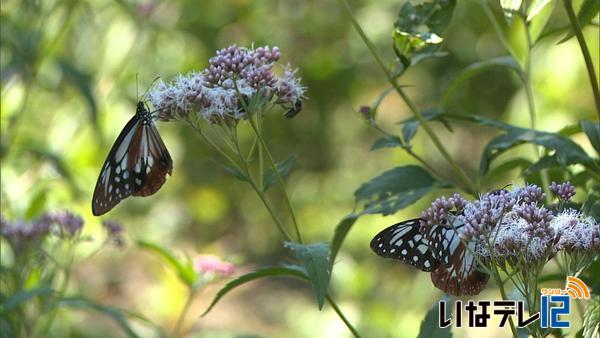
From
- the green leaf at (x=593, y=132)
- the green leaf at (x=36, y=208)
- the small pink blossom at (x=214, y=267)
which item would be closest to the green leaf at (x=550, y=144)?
the green leaf at (x=593, y=132)

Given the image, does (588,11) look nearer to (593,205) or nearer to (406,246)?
(593,205)

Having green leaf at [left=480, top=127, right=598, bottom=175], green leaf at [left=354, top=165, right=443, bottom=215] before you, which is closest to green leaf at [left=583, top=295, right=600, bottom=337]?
green leaf at [left=480, top=127, right=598, bottom=175]

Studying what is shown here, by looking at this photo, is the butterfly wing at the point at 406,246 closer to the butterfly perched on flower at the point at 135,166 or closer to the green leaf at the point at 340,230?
→ the green leaf at the point at 340,230

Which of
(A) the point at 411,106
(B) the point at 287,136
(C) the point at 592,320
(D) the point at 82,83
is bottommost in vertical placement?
(C) the point at 592,320

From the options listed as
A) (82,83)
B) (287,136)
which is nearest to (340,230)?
(82,83)

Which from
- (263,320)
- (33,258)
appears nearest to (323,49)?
(263,320)

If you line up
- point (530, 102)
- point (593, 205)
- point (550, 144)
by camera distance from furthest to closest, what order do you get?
point (530, 102) < point (550, 144) < point (593, 205)
